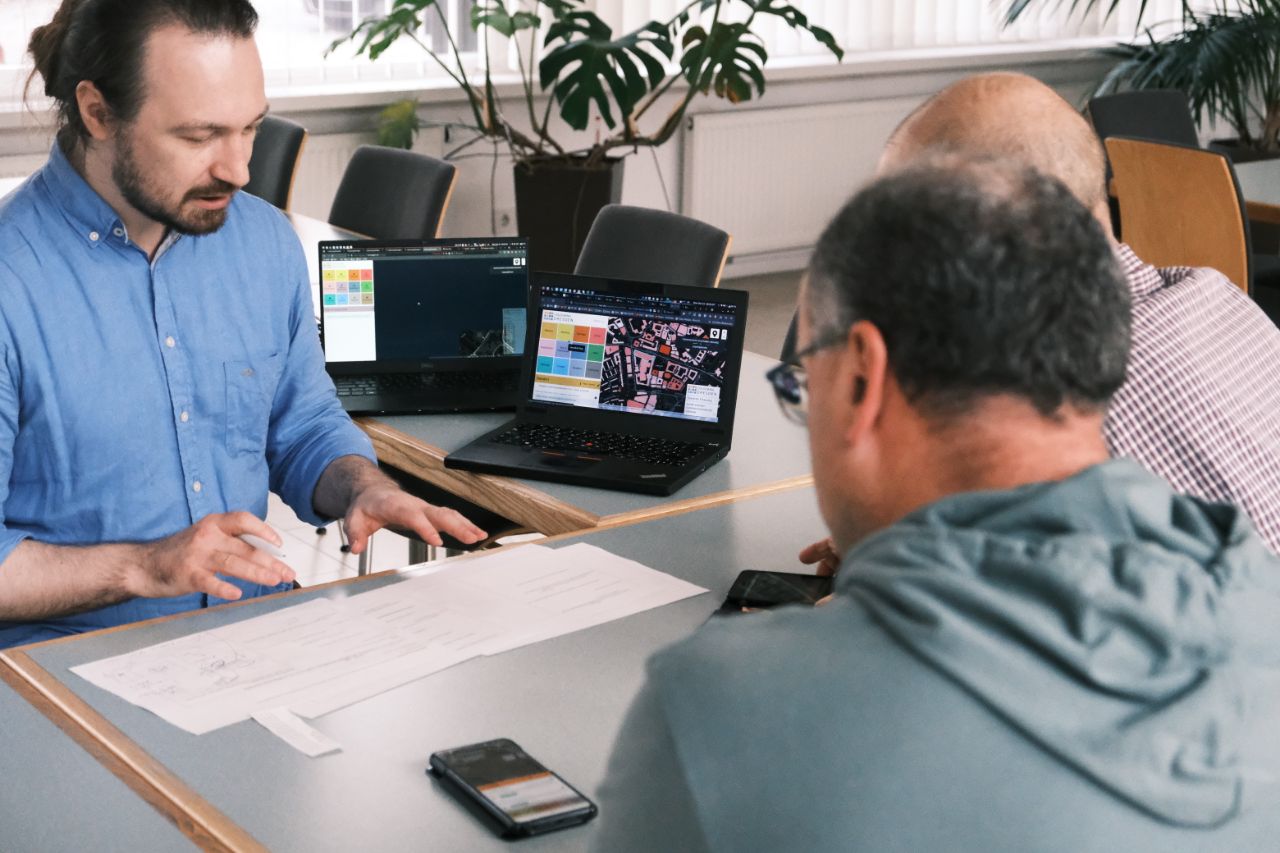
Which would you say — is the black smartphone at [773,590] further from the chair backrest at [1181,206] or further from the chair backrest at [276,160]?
the chair backrest at [276,160]

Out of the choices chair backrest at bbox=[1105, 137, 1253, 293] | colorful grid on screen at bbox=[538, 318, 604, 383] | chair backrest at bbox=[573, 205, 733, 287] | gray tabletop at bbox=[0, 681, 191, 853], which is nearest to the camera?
gray tabletop at bbox=[0, 681, 191, 853]

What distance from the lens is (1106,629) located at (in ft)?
2.71

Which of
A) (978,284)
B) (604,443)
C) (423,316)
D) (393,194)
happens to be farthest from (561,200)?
(978,284)

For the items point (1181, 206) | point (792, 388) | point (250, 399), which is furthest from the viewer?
point (1181, 206)

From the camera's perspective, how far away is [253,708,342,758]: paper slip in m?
1.47

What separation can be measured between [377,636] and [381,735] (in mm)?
224

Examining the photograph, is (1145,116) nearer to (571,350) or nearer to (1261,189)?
(1261,189)

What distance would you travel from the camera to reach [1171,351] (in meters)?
1.67

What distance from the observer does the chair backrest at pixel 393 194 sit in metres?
3.82

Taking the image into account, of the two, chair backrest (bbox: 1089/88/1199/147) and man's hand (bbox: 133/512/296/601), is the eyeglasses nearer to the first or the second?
man's hand (bbox: 133/512/296/601)

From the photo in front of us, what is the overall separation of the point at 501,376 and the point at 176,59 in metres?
0.86

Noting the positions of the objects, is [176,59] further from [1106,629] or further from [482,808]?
[1106,629]

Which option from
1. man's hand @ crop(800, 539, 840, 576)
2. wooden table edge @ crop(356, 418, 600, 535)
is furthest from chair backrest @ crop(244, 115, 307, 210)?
man's hand @ crop(800, 539, 840, 576)

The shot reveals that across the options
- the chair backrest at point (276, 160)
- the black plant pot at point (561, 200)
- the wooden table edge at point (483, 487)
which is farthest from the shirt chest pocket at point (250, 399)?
the black plant pot at point (561, 200)
